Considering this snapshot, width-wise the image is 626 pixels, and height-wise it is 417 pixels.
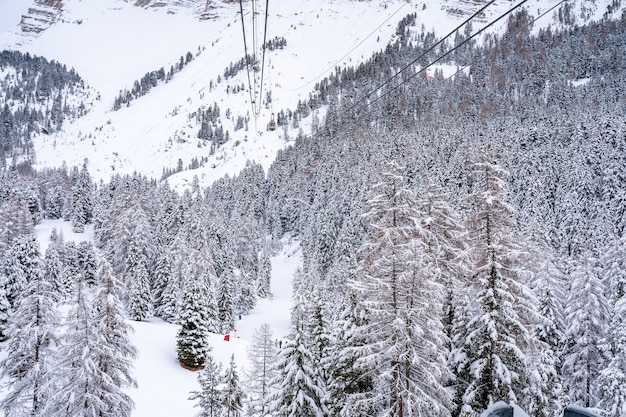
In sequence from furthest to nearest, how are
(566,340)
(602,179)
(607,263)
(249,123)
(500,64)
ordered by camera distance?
(249,123) < (500,64) < (602,179) < (607,263) < (566,340)

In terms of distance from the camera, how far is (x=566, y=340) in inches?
1074

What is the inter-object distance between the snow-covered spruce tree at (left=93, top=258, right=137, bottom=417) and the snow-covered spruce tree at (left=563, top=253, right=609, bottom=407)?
2787cm

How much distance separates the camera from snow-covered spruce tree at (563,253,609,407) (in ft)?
84.6

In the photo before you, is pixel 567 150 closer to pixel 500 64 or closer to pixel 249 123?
pixel 500 64

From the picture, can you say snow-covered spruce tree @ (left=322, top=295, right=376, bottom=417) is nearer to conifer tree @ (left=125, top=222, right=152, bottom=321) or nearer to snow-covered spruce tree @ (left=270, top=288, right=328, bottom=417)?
snow-covered spruce tree @ (left=270, top=288, right=328, bottom=417)

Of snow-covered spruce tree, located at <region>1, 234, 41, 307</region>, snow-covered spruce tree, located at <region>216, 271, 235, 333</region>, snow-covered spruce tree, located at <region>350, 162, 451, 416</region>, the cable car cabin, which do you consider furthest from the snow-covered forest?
the cable car cabin

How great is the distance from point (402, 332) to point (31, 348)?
63.5 feet

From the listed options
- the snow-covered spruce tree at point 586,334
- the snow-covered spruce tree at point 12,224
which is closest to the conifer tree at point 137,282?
the snow-covered spruce tree at point 12,224

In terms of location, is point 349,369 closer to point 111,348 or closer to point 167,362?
point 111,348

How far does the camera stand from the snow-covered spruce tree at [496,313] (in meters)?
14.7

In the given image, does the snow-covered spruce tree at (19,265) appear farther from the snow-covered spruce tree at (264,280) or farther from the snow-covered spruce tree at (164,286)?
the snow-covered spruce tree at (264,280)

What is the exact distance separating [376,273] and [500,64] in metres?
201

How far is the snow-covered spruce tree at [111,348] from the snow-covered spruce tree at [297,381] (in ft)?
25.4

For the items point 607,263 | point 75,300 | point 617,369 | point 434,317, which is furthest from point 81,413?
point 607,263
